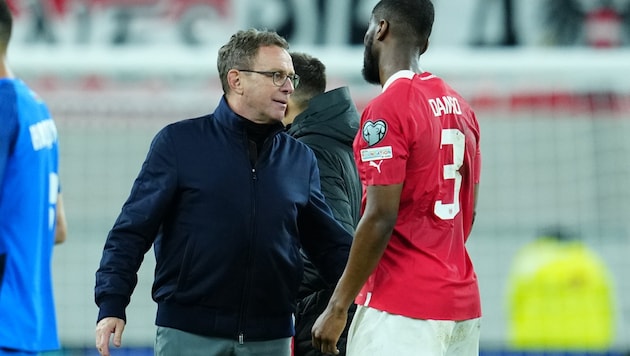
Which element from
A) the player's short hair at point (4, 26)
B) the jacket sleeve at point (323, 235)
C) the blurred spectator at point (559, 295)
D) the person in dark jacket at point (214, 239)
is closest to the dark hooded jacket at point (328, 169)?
the jacket sleeve at point (323, 235)

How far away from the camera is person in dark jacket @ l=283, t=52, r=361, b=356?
4.48m

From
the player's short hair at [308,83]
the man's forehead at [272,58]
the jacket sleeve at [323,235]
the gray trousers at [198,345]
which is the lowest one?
the gray trousers at [198,345]

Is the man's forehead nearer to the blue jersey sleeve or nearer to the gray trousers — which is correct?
the blue jersey sleeve

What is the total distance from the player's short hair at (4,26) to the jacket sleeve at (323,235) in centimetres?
118

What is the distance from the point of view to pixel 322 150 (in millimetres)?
4555

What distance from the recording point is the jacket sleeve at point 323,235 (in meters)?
4.15

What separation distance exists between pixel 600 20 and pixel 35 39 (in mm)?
5067

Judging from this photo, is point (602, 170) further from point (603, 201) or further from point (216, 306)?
point (216, 306)

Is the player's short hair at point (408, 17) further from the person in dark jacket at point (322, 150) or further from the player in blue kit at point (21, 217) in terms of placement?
the player in blue kit at point (21, 217)

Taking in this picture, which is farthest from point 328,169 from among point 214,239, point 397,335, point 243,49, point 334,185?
point 397,335

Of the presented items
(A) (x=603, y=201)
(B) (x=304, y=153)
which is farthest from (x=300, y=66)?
(A) (x=603, y=201)

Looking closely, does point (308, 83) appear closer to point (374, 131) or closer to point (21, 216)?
point (374, 131)

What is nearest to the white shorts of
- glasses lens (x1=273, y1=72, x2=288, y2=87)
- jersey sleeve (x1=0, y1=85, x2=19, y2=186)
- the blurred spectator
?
glasses lens (x1=273, y1=72, x2=288, y2=87)

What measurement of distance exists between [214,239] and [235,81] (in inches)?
24.4
